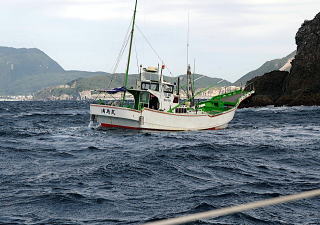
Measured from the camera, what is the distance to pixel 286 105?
3639 inches

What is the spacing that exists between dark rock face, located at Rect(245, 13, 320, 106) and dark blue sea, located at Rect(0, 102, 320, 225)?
6898 cm

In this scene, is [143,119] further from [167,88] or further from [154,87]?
[167,88]

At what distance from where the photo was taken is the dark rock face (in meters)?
92.0

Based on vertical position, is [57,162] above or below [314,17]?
below

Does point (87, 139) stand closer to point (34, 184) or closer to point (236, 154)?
point (236, 154)

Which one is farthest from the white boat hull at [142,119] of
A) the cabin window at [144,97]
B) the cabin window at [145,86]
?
the cabin window at [145,86]

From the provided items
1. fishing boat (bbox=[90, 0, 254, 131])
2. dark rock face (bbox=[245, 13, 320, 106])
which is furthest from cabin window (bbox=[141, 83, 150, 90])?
dark rock face (bbox=[245, 13, 320, 106])

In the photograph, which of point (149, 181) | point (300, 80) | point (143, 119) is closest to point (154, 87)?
point (143, 119)

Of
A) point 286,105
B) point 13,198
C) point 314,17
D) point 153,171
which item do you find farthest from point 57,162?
point 314,17

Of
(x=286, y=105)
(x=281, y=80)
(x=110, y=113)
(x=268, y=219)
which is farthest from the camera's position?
(x=281, y=80)

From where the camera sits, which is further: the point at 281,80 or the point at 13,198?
the point at 281,80

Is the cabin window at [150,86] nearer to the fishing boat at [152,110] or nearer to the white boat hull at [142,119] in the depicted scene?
the fishing boat at [152,110]

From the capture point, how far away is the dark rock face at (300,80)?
92000mm

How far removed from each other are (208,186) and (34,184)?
5637 millimetres
